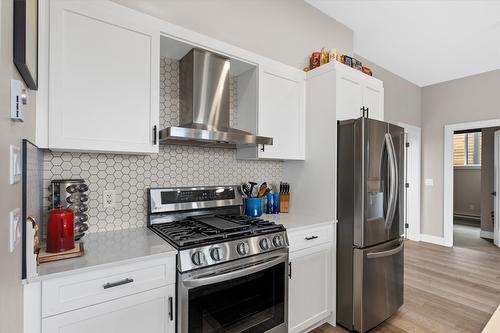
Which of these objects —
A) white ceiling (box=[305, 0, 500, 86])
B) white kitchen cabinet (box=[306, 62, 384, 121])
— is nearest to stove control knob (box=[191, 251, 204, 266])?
white kitchen cabinet (box=[306, 62, 384, 121])

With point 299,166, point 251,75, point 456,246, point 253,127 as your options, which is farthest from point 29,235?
point 456,246

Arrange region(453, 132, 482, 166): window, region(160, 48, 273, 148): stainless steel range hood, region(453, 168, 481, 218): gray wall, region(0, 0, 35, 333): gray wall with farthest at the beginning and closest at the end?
region(453, 132, 482, 166): window, region(453, 168, 481, 218): gray wall, region(160, 48, 273, 148): stainless steel range hood, region(0, 0, 35, 333): gray wall

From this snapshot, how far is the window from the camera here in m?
7.16

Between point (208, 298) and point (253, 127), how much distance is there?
132 cm

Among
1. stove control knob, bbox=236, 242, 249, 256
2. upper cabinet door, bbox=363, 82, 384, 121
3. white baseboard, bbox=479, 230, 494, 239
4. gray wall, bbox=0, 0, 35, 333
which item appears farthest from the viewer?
white baseboard, bbox=479, 230, 494, 239

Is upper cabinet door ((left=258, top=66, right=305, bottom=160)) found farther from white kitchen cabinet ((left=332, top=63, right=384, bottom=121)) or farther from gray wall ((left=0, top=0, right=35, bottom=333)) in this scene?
gray wall ((left=0, top=0, right=35, bottom=333))

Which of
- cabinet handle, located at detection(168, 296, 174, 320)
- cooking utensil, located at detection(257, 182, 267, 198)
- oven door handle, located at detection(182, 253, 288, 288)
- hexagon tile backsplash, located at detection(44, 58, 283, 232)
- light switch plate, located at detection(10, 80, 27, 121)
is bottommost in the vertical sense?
cabinet handle, located at detection(168, 296, 174, 320)

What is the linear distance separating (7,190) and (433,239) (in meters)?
5.87

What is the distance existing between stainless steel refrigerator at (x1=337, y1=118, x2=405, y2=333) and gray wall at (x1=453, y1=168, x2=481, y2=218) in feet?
21.0

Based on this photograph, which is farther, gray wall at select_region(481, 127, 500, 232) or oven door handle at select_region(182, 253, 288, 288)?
gray wall at select_region(481, 127, 500, 232)

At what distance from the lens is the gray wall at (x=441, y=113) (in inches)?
171

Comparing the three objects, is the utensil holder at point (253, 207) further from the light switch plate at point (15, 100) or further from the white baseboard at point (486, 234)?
the white baseboard at point (486, 234)

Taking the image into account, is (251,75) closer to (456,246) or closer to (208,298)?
(208,298)

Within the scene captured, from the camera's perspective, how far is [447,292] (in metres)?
2.91
